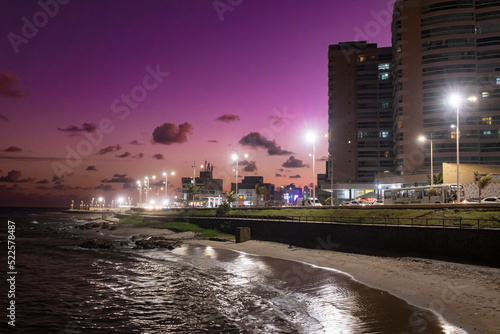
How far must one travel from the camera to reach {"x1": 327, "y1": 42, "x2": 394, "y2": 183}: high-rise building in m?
149

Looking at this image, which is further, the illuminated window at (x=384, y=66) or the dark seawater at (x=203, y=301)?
the illuminated window at (x=384, y=66)

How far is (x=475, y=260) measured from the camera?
80.6 ft

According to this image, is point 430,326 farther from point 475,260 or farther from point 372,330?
point 475,260

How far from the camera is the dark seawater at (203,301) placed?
15.3m

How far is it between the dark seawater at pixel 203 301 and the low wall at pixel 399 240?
22.1ft

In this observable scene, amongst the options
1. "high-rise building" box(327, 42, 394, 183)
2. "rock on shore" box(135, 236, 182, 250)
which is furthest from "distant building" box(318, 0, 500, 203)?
"rock on shore" box(135, 236, 182, 250)

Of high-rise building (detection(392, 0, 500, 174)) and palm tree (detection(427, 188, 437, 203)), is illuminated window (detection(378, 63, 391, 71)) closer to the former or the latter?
high-rise building (detection(392, 0, 500, 174))

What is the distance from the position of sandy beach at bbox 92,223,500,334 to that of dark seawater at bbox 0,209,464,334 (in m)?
0.92

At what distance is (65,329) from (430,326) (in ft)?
45.9

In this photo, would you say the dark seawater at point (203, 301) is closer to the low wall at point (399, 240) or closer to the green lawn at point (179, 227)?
the low wall at point (399, 240)

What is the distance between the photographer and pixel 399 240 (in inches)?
1189

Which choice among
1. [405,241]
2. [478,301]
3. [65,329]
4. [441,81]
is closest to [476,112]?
[441,81]

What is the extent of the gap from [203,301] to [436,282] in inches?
497

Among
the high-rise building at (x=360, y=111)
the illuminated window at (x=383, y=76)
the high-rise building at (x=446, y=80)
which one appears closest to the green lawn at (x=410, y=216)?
the high-rise building at (x=446, y=80)
